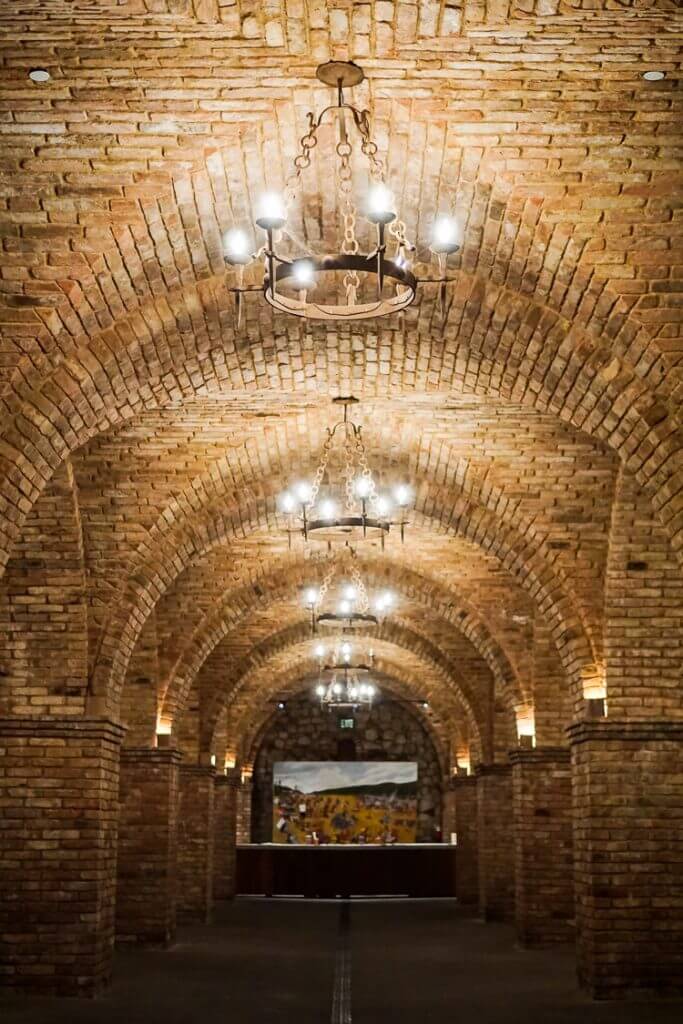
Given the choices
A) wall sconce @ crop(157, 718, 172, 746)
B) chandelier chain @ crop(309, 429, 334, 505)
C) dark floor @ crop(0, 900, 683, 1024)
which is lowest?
dark floor @ crop(0, 900, 683, 1024)

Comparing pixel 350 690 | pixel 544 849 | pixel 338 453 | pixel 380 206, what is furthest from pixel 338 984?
pixel 350 690

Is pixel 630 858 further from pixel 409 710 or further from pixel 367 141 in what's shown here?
pixel 409 710

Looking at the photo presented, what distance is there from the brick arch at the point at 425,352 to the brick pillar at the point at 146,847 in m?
7.44

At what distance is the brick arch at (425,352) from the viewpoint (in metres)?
8.89

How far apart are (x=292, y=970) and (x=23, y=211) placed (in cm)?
922

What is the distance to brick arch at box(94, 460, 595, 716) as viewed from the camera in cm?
1313

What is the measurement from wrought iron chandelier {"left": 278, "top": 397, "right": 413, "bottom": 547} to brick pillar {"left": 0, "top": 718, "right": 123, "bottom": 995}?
9.12 ft

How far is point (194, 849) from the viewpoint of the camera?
20.5 metres

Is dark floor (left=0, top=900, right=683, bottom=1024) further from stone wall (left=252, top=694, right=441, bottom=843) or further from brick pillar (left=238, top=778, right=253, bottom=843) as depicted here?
stone wall (left=252, top=694, right=441, bottom=843)

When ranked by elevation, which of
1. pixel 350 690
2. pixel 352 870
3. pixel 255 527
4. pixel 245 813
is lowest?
pixel 352 870

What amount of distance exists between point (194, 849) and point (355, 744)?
12.9m

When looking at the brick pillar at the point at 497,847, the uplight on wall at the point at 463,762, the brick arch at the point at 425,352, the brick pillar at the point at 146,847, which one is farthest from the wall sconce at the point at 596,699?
the uplight on wall at the point at 463,762

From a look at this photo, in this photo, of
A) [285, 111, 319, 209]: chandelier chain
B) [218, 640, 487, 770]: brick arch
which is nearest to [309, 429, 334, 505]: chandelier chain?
[285, 111, 319, 209]: chandelier chain

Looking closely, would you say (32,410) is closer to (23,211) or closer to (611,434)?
(23,211)
